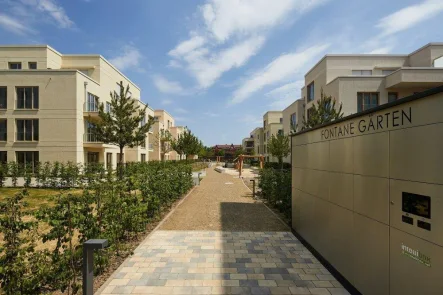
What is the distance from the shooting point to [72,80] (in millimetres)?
20812

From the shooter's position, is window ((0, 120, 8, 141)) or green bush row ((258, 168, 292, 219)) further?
→ window ((0, 120, 8, 141))

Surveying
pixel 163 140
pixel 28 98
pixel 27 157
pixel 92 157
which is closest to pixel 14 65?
pixel 28 98

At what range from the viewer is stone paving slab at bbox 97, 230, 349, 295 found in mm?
3920

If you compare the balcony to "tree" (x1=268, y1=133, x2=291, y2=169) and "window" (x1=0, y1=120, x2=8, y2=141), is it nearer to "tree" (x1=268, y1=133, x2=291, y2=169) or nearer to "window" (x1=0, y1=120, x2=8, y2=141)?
"tree" (x1=268, y1=133, x2=291, y2=169)

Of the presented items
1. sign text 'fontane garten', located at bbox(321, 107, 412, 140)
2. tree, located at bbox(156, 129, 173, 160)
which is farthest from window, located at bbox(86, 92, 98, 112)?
sign text 'fontane garten', located at bbox(321, 107, 412, 140)

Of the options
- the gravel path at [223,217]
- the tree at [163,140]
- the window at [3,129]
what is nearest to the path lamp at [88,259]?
the gravel path at [223,217]

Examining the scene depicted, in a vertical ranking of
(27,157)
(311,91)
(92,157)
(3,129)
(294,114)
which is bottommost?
(92,157)

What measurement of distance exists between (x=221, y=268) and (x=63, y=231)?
3017 millimetres

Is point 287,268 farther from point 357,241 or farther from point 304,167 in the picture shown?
point 304,167

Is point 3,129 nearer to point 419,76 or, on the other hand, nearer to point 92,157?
point 92,157

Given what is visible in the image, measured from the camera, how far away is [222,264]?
480cm

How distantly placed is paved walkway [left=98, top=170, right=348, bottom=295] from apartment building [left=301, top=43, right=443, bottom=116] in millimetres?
17817

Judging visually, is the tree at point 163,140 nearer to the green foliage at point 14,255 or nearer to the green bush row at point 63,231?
the green bush row at point 63,231

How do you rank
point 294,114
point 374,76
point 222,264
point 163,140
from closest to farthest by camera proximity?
1. point 222,264
2. point 374,76
3. point 294,114
4. point 163,140
